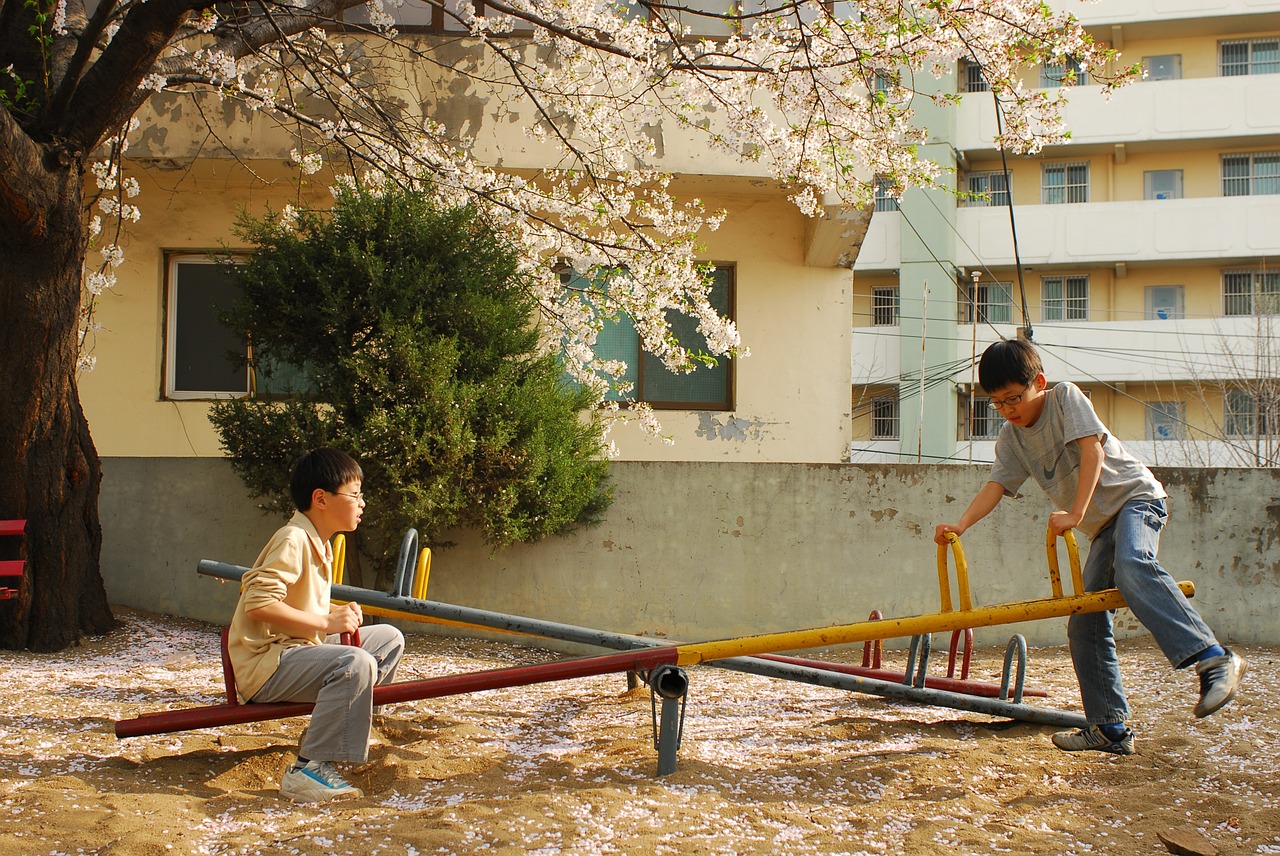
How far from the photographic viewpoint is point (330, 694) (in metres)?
3.45

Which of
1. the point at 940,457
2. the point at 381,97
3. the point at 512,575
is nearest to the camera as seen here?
the point at 512,575

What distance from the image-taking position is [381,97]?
8.98 m

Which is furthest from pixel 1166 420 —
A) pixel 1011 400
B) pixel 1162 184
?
pixel 1011 400

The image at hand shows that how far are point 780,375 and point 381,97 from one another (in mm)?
4399

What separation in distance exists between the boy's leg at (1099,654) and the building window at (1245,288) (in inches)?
937

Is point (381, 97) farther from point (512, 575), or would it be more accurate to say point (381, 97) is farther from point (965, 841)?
point (965, 841)

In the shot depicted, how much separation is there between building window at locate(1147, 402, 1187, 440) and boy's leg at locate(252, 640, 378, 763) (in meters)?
25.0

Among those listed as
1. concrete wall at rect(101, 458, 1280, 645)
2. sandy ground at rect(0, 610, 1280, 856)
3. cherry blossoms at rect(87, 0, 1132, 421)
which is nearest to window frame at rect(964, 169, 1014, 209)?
cherry blossoms at rect(87, 0, 1132, 421)

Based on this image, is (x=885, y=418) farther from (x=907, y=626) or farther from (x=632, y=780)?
(x=632, y=780)

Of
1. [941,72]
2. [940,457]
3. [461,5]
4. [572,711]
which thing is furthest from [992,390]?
[940,457]

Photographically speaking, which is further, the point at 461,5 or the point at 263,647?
the point at 461,5

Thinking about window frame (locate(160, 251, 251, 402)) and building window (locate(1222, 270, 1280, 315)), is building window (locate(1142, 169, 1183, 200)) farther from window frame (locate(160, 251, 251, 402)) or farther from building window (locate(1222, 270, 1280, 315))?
window frame (locate(160, 251, 251, 402))

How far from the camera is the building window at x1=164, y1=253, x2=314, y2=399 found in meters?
9.80

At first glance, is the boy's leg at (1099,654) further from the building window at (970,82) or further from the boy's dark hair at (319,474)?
the building window at (970,82)
